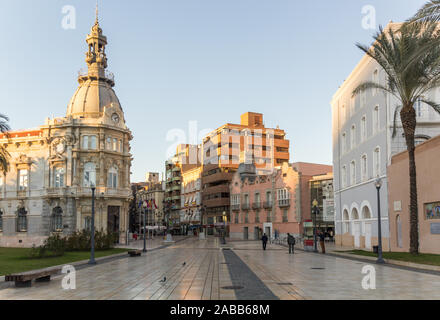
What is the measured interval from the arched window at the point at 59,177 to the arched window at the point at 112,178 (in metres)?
5.57

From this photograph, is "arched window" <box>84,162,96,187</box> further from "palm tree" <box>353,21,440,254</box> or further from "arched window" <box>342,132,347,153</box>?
"palm tree" <box>353,21,440,254</box>

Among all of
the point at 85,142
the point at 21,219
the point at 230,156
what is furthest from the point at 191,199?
the point at 85,142

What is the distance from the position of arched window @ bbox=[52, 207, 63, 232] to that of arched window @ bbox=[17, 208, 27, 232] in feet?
16.1

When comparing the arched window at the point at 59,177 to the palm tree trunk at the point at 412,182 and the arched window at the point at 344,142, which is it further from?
the palm tree trunk at the point at 412,182

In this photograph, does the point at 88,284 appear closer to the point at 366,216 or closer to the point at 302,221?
the point at 366,216

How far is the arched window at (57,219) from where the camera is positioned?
56.6 metres

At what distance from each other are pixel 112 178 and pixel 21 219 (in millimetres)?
13412

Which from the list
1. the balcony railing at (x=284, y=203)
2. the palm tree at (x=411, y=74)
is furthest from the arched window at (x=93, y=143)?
the palm tree at (x=411, y=74)

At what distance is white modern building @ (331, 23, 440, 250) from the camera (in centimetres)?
3328

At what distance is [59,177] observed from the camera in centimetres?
5750

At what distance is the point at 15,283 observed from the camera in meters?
15.1

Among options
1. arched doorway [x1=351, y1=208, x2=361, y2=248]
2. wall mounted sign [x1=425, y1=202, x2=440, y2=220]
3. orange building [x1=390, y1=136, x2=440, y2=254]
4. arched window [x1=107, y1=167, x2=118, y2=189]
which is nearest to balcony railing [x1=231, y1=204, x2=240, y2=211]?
arched window [x1=107, y1=167, x2=118, y2=189]

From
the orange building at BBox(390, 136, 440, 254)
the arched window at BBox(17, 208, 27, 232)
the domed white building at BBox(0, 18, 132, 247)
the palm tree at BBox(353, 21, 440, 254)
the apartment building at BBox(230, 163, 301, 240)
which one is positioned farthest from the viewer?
the apartment building at BBox(230, 163, 301, 240)
